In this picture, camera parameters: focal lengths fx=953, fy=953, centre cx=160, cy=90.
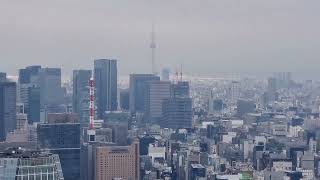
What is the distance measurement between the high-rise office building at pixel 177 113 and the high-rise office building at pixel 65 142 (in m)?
5.20

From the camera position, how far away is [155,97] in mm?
28812

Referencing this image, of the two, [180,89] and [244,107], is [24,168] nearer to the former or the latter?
[244,107]

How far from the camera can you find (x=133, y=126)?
2539 centimetres

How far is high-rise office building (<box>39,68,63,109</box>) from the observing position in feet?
86.1

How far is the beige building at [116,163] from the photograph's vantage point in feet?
66.6

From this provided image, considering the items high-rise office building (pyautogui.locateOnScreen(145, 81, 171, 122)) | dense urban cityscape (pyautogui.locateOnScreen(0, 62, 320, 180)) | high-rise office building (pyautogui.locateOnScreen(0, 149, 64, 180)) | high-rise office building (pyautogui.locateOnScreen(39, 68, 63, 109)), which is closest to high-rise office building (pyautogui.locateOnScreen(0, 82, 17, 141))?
dense urban cityscape (pyautogui.locateOnScreen(0, 62, 320, 180))

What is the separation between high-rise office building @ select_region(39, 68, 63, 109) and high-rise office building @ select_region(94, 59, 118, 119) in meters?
1.10

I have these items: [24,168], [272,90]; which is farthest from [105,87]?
[24,168]

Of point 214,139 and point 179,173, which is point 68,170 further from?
point 214,139

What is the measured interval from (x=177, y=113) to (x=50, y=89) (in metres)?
3.92

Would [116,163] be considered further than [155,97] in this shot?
No

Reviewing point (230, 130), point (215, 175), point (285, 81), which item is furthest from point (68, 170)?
point (230, 130)

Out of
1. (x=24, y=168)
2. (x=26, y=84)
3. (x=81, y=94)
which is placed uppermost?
(x=26, y=84)

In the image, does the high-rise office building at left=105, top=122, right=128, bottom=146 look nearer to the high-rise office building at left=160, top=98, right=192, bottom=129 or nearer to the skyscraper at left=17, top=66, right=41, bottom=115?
the skyscraper at left=17, top=66, right=41, bottom=115
